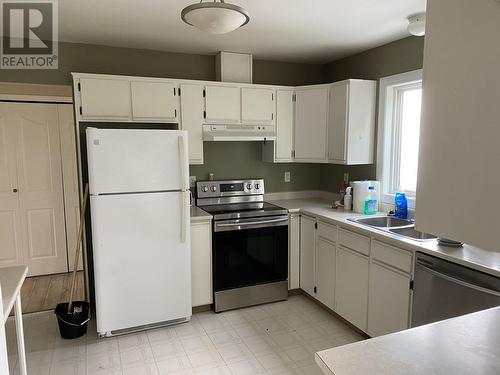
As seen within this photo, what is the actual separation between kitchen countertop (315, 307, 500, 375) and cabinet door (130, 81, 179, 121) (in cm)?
259

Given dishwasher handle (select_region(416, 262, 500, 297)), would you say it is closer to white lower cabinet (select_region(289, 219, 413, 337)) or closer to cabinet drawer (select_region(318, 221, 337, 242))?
white lower cabinet (select_region(289, 219, 413, 337))

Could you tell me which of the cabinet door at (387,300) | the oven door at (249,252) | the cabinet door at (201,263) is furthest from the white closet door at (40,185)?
the cabinet door at (387,300)

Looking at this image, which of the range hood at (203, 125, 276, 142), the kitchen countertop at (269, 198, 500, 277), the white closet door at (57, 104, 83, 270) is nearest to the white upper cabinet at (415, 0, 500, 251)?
the kitchen countertop at (269, 198, 500, 277)

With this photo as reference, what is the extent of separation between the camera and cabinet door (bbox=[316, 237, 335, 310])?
3.07 m

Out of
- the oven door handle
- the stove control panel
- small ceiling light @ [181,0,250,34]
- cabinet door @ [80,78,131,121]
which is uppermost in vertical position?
small ceiling light @ [181,0,250,34]

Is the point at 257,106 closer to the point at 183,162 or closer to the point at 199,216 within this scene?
the point at 183,162

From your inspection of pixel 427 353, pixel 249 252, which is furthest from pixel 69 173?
pixel 427 353

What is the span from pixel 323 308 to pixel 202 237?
1274 millimetres

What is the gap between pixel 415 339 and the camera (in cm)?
113

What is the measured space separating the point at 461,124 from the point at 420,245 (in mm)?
1682

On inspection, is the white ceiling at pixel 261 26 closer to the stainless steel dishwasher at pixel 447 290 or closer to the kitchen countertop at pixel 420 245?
the kitchen countertop at pixel 420 245

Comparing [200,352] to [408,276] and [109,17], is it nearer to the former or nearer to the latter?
[408,276]

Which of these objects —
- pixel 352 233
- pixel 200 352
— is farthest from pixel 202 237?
pixel 352 233

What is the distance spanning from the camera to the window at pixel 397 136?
10.3ft
